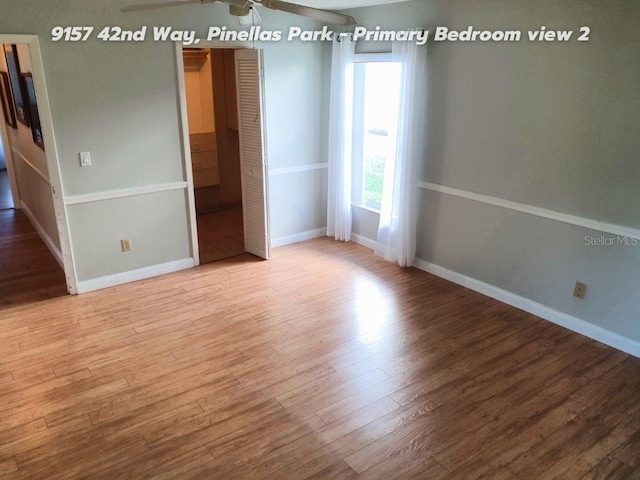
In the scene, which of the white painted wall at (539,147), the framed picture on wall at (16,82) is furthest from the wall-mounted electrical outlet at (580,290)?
the framed picture on wall at (16,82)

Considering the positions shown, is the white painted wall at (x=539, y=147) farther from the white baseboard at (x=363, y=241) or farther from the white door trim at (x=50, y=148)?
the white door trim at (x=50, y=148)

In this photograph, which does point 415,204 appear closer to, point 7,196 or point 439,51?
point 439,51

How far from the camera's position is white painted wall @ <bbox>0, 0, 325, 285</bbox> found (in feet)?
12.2

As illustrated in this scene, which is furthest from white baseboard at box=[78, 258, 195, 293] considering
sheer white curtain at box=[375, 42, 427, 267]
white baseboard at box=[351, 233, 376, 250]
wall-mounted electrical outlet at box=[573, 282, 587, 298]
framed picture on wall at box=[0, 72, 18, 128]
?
wall-mounted electrical outlet at box=[573, 282, 587, 298]

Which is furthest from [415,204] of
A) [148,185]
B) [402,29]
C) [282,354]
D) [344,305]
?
[148,185]

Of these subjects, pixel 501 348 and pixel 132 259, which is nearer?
pixel 501 348

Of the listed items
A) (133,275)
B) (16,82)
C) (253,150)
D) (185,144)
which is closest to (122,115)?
(185,144)

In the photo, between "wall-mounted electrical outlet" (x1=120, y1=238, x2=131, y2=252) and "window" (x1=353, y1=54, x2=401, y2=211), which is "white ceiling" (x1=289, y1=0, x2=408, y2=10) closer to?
"window" (x1=353, y1=54, x2=401, y2=211)

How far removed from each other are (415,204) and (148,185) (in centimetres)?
240

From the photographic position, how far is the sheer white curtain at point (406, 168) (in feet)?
13.8

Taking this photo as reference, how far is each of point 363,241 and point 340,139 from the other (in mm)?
1128

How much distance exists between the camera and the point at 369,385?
9.81 feet

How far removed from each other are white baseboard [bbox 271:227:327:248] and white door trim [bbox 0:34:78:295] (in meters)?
1.99

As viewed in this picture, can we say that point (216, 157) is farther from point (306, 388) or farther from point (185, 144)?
point (306, 388)
